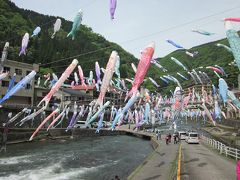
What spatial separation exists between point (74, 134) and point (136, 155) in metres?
27.2

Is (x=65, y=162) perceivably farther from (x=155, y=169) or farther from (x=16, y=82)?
(x=16, y=82)

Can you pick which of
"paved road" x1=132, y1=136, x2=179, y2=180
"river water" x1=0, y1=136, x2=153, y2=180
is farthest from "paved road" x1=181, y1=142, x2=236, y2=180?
"river water" x1=0, y1=136, x2=153, y2=180

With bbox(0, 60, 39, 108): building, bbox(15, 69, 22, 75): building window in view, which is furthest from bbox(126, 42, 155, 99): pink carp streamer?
bbox(15, 69, 22, 75): building window

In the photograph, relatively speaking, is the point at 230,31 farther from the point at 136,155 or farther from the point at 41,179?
the point at 136,155

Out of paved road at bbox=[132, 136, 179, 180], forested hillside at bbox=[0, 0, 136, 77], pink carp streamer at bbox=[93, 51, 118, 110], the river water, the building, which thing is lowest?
the river water

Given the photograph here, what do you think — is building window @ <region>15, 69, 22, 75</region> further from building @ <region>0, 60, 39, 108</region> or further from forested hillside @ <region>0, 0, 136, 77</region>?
forested hillside @ <region>0, 0, 136, 77</region>

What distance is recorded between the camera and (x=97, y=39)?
360ft

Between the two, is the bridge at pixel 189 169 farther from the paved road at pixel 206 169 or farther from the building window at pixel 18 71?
the building window at pixel 18 71

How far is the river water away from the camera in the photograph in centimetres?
2989

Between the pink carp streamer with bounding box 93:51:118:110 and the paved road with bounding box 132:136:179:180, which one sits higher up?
the pink carp streamer with bounding box 93:51:118:110

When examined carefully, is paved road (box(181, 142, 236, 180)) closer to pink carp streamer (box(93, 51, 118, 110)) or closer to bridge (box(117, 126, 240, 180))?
bridge (box(117, 126, 240, 180))

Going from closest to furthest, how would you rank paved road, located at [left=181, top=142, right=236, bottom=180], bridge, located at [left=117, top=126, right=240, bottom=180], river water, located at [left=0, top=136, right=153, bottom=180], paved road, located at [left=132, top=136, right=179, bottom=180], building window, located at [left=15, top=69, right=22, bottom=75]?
1. paved road, located at [left=181, top=142, right=236, bottom=180]
2. bridge, located at [left=117, top=126, right=240, bottom=180]
3. paved road, located at [left=132, top=136, right=179, bottom=180]
4. river water, located at [left=0, top=136, right=153, bottom=180]
5. building window, located at [left=15, top=69, right=22, bottom=75]

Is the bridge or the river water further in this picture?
the river water

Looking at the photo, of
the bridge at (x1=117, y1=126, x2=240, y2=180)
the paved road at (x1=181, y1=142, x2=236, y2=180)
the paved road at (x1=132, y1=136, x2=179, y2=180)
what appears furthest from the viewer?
the paved road at (x1=132, y1=136, x2=179, y2=180)
